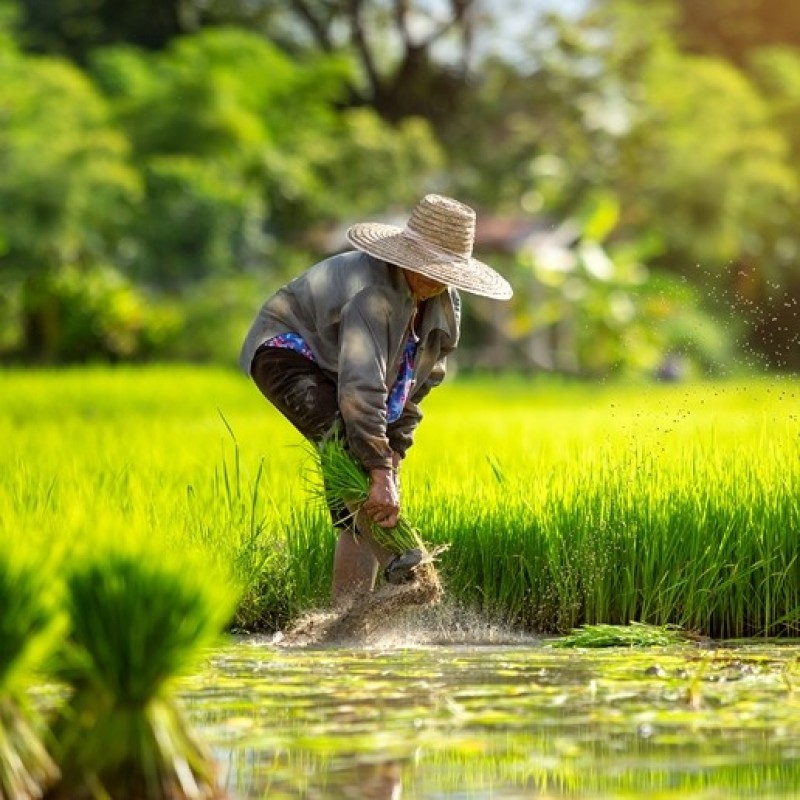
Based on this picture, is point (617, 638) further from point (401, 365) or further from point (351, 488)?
point (401, 365)

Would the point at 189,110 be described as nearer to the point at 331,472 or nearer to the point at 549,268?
the point at 549,268

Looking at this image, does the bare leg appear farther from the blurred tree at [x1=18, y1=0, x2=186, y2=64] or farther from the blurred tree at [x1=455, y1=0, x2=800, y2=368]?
the blurred tree at [x1=18, y1=0, x2=186, y2=64]

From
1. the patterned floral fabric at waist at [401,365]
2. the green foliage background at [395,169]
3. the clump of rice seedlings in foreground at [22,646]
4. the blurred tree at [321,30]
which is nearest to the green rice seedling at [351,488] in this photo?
the patterned floral fabric at waist at [401,365]

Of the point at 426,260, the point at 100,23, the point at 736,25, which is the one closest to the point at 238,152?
the point at 100,23

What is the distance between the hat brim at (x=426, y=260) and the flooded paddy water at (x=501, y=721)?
3.61 feet

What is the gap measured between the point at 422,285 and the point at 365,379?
15.6 inches

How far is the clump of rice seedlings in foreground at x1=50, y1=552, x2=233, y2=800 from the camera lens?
3.79m

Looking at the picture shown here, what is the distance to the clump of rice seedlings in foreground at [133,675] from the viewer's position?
12.4 ft

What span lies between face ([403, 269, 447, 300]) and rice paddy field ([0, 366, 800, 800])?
74 cm

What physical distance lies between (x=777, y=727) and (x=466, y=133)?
35.6 m

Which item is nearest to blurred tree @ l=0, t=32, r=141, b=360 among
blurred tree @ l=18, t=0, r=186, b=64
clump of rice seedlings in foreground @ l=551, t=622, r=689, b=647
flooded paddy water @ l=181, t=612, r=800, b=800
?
blurred tree @ l=18, t=0, r=186, b=64

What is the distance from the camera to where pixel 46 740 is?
3.87 meters

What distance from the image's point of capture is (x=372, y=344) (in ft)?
20.3

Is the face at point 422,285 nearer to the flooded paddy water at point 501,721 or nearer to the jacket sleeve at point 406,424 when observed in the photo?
the jacket sleeve at point 406,424
